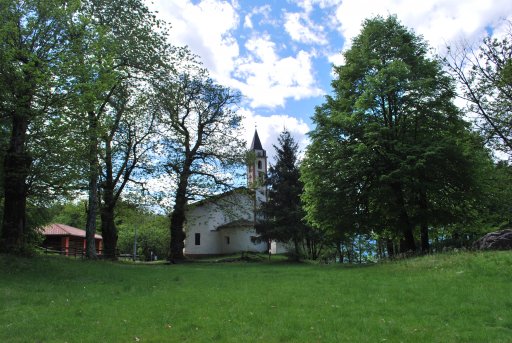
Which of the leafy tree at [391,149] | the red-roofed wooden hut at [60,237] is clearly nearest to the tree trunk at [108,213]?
the leafy tree at [391,149]

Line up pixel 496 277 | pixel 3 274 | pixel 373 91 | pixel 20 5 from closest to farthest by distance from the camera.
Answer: pixel 496 277
pixel 3 274
pixel 20 5
pixel 373 91

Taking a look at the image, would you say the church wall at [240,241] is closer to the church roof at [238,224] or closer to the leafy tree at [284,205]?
the church roof at [238,224]

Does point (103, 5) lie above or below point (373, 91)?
above

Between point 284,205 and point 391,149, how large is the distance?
14.7m

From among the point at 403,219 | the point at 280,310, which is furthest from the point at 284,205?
the point at 280,310

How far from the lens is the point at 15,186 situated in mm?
19828

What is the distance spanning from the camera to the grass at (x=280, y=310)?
7203mm

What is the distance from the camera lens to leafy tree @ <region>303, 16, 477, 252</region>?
78.0 feet

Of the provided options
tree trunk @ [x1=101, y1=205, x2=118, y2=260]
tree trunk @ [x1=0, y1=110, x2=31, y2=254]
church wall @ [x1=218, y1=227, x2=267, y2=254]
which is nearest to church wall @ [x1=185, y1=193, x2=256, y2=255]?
church wall @ [x1=218, y1=227, x2=267, y2=254]

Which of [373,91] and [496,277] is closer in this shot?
[496,277]

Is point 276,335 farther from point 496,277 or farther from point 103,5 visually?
point 103,5

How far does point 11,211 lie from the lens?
19688 millimetres

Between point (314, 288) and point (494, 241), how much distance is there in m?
9.63

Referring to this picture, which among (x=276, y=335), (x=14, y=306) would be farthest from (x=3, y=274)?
(x=276, y=335)
